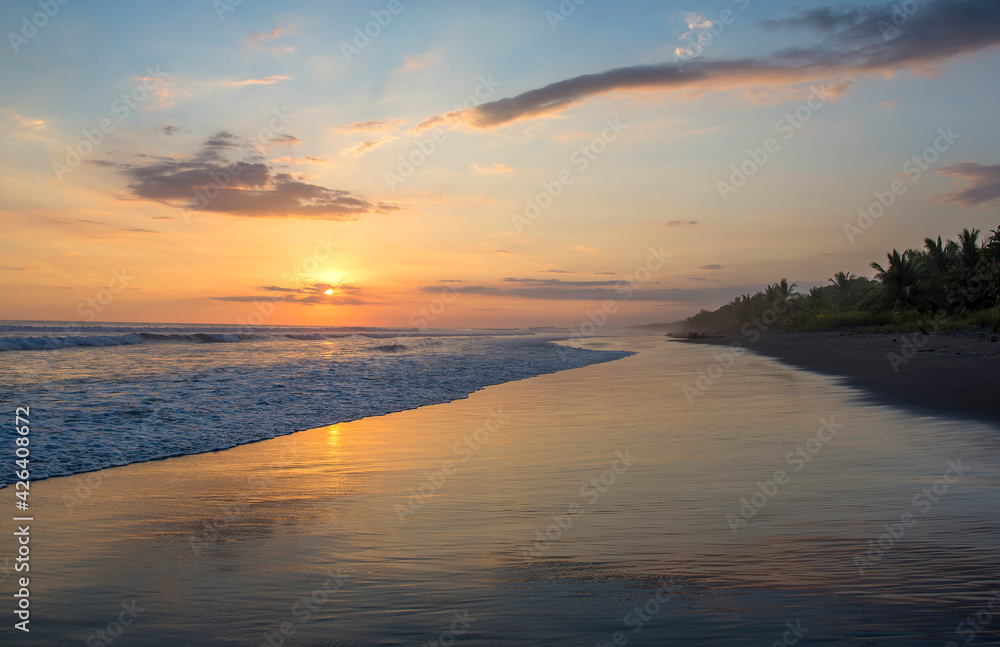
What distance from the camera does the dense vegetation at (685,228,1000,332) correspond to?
1662 inches

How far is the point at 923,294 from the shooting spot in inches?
2245

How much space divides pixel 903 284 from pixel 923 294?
2.82 metres

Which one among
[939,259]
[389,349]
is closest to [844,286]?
[939,259]

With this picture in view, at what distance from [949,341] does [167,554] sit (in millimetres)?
36989

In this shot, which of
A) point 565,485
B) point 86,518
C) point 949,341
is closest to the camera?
point 86,518

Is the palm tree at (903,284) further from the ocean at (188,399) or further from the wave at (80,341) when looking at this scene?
the wave at (80,341)

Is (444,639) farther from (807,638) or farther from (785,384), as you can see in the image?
(785,384)

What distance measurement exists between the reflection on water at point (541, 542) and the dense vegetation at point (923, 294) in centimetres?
3466

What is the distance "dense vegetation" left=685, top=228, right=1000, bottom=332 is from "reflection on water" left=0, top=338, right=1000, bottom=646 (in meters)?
34.7

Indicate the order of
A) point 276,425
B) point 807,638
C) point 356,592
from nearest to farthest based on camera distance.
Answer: point 807,638
point 356,592
point 276,425

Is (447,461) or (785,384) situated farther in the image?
(785,384)

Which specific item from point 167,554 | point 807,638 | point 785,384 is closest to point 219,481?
point 167,554

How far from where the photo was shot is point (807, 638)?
3.20m

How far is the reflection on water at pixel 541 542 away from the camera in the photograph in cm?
348
